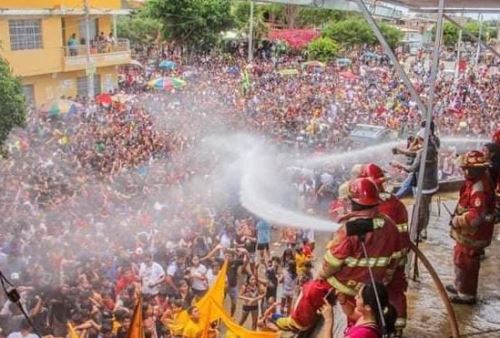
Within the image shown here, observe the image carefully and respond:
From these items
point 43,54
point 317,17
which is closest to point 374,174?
point 43,54

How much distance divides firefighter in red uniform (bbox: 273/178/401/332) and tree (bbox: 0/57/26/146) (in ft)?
45.4

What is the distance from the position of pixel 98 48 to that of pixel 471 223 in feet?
83.3

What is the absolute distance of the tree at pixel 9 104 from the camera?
16594mm

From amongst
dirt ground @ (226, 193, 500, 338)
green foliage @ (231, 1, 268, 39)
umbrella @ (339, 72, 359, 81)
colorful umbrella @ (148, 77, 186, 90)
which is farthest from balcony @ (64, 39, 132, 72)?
dirt ground @ (226, 193, 500, 338)

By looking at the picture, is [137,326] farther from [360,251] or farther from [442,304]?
[360,251]

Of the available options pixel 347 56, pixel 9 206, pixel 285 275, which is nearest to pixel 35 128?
pixel 9 206

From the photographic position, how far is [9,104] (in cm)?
1677

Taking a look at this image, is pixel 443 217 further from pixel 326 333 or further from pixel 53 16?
pixel 53 16

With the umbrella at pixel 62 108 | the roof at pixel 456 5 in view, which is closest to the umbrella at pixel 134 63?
the umbrella at pixel 62 108

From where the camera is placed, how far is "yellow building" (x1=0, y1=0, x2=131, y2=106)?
81.5 ft

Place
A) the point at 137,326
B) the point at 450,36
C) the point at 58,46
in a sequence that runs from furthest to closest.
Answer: the point at 450,36, the point at 58,46, the point at 137,326

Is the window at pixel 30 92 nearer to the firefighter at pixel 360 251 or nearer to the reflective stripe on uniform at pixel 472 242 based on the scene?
the reflective stripe on uniform at pixel 472 242

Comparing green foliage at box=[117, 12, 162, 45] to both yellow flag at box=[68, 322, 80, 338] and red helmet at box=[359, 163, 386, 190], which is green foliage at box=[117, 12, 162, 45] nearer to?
yellow flag at box=[68, 322, 80, 338]

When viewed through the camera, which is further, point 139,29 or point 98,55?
point 139,29
